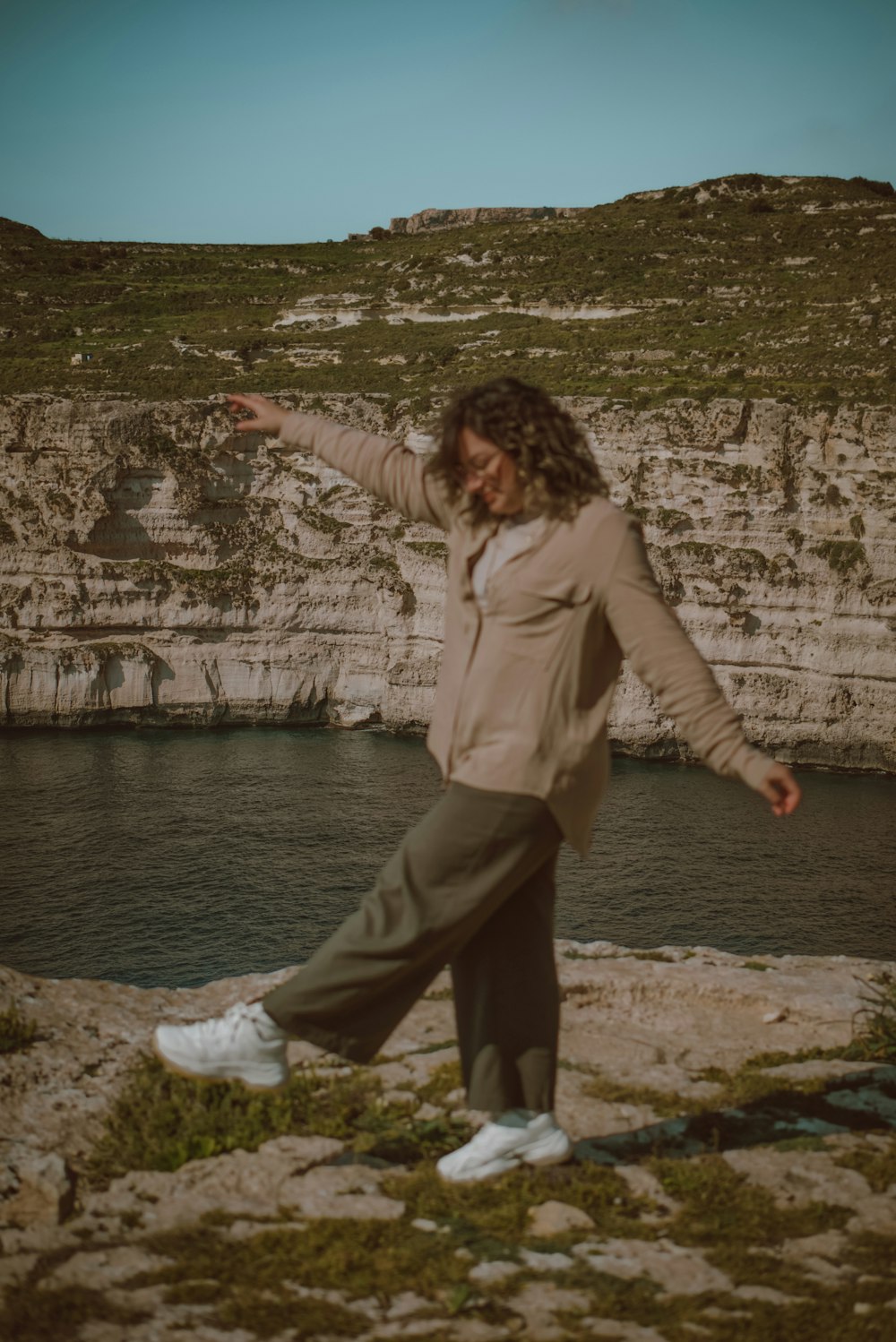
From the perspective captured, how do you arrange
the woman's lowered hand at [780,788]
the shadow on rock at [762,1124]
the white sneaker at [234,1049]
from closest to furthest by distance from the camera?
the woman's lowered hand at [780,788] < the white sneaker at [234,1049] < the shadow on rock at [762,1124]

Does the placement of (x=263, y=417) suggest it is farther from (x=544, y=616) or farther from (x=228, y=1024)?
(x=228, y=1024)

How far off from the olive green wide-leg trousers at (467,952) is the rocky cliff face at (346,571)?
37793mm

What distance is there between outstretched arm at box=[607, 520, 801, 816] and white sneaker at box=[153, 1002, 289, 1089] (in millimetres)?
1811

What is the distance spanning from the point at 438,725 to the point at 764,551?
41.3m

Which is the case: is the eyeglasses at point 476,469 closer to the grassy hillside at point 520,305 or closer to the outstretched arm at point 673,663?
the outstretched arm at point 673,663

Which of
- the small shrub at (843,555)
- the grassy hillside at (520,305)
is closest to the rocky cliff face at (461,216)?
the grassy hillside at (520,305)

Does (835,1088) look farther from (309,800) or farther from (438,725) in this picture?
(309,800)

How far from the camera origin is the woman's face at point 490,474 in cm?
405

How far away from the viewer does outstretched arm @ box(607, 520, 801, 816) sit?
389cm

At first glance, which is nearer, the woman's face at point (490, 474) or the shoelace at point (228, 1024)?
the woman's face at point (490, 474)

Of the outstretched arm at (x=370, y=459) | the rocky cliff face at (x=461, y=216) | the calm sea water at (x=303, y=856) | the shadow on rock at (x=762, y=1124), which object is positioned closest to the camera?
the outstretched arm at (x=370, y=459)

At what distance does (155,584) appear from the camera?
46906 mm

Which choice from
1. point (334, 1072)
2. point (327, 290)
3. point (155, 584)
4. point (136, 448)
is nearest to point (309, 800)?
point (155, 584)

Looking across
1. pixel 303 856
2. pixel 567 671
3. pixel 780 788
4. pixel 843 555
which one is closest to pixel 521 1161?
pixel 780 788
